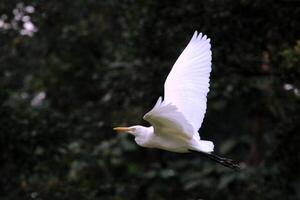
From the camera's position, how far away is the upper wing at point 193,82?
5.88 m

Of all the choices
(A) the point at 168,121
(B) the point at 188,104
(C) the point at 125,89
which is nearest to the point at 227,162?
(B) the point at 188,104

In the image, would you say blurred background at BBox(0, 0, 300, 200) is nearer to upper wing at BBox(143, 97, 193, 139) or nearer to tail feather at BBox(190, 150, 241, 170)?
tail feather at BBox(190, 150, 241, 170)

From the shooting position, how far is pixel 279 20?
277 inches

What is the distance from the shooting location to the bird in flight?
18.6ft

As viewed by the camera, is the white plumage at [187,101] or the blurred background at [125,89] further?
the blurred background at [125,89]

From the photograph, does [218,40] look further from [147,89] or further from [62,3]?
[62,3]

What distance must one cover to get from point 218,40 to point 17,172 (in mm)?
2453

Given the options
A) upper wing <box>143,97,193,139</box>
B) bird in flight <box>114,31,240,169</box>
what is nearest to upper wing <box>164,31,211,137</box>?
bird in flight <box>114,31,240,169</box>

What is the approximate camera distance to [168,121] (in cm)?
539

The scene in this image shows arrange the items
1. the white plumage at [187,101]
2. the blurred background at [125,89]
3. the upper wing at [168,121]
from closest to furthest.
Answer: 1. the upper wing at [168,121]
2. the white plumage at [187,101]
3. the blurred background at [125,89]

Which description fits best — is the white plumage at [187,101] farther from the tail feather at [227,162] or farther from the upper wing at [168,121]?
the tail feather at [227,162]

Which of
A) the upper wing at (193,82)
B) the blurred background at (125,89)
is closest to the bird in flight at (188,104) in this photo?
the upper wing at (193,82)

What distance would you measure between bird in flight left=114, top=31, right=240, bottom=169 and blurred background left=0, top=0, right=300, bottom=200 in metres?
0.84

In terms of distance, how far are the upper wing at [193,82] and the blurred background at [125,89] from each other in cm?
83
